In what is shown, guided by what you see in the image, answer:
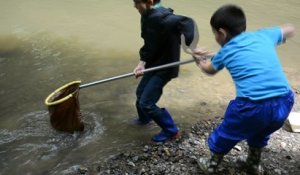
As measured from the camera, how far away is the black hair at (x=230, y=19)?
9.87 feet

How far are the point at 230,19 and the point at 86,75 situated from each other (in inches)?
150

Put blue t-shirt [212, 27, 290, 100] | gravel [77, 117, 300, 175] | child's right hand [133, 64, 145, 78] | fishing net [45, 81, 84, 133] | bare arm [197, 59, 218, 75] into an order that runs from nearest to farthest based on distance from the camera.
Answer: blue t-shirt [212, 27, 290, 100], bare arm [197, 59, 218, 75], gravel [77, 117, 300, 175], child's right hand [133, 64, 145, 78], fishing net [45, 81, 84, 133]

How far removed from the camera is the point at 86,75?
6.45m

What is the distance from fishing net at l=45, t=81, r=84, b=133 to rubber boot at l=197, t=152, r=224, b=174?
5.11 feet

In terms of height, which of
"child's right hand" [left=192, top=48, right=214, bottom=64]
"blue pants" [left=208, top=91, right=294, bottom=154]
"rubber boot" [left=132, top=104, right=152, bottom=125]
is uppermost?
"child's right hand" [left=192, top=48, right=214, bottom=64]

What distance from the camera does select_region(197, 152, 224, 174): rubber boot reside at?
11.4 ft

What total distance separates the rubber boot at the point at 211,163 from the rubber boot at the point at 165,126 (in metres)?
0.78

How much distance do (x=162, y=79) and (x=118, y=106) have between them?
1.42m

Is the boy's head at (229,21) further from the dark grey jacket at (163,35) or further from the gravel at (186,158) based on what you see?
the gravel at (186,158)

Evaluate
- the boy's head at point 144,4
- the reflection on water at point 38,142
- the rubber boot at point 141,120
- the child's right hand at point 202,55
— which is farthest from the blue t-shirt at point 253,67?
the reflection on water at point 38,142

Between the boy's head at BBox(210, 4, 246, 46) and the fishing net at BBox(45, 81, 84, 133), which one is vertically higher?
the boy's head at BBox(210, 4, 246, 46)

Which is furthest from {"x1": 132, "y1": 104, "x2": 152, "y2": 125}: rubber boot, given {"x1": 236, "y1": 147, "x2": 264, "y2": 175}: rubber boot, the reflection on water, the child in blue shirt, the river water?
the child in blue shirt

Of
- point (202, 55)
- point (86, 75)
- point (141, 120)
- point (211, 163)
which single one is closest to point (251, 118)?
point (211, 163)

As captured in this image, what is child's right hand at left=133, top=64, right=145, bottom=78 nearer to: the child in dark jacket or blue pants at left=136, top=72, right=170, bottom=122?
the child in dark jacket
